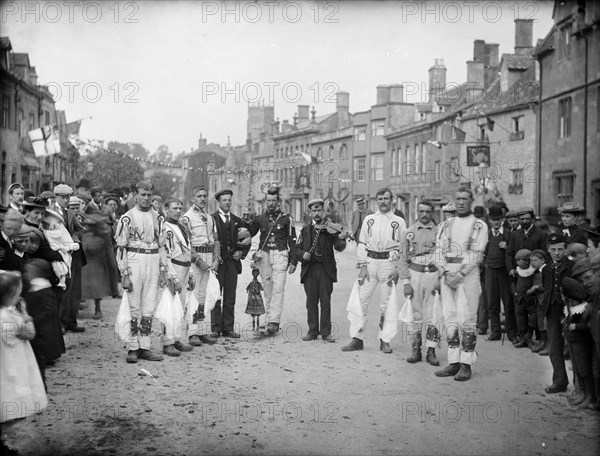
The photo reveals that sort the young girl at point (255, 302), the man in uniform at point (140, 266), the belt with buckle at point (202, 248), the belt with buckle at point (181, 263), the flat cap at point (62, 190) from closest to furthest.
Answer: the man in uniform at point (140, 266), the belt with buckle at point (181, 263), the belt with buckle at point (202, 248), the young girl at point (255, 302), the flat cap at point (62, 190)

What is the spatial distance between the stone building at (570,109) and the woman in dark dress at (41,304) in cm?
1336

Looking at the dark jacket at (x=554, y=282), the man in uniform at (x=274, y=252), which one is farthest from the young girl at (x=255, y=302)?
the dark jacket at (x=554, y=282)

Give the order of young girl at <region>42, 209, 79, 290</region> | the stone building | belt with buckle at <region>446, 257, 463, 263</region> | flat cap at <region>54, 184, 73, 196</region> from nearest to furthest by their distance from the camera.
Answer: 1. belt with buckle at <region>446, 257, 463, 263</region>
2. young girl at <region>42, 209, 79, 290</region>
3. flat cap at <region>54, 184, 73, 196</region>
4. the stone building

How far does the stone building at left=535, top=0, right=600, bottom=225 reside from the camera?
1972 cm

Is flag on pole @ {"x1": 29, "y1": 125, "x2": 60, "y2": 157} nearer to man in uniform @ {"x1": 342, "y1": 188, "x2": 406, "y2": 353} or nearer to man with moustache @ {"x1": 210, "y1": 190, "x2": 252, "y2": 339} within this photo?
man with moustache @ {"x1": 210, "y1": 190, "x2": 252, "y2": 339}

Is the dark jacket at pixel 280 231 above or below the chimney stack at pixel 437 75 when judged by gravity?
below

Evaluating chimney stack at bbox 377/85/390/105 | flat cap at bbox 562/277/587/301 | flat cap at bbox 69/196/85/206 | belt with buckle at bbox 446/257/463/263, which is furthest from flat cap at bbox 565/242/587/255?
chimney stack at bbox 377/85/390/105

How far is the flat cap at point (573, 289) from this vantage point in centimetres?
643

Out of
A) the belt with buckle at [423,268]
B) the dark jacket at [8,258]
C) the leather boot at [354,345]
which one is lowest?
the leather boot at [354,345]

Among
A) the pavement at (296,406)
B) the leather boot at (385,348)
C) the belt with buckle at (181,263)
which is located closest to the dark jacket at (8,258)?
the pavement at (296,406)

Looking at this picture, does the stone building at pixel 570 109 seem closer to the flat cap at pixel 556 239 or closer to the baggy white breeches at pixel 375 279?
the baggy white breeches at pixel 375 279

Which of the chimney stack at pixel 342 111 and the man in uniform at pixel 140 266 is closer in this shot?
the man in uniform at pixel 140 266

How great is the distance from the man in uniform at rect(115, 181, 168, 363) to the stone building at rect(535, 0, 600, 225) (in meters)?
11.8

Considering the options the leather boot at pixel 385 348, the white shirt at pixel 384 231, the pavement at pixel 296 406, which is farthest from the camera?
the white shirt at pixel 384 231
